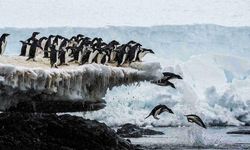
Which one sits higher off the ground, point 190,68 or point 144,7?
point 144,7

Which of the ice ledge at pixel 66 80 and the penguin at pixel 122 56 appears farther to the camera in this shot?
the penguin at pixel 122 56

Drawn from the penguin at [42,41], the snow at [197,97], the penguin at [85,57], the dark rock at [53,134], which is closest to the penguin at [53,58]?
the penguin at [85,57]

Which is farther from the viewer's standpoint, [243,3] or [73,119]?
[243,3]

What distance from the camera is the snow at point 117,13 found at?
13.7 meters

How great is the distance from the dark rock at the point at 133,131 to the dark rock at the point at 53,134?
2622 millimetres

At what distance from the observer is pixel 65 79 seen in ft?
28.9

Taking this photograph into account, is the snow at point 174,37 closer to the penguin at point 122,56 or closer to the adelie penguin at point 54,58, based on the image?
the penguin at point 122,56

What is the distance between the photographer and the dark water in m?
11.3

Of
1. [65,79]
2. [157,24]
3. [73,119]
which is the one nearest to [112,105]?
[157,24]

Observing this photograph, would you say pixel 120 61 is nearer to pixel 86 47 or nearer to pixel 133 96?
pixel 86 47

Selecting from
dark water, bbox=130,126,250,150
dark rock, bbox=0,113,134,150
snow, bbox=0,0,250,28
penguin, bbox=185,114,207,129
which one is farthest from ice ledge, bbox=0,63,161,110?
snow, bbox=0,0,250,28

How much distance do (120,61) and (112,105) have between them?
2939 millimetres

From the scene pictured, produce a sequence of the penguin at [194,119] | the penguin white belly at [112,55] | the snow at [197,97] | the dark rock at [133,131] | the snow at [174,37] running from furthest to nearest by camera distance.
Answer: the snow at [174,37] < the snow at [197,97] < the dark rock at [133,131] < the penguin at [194,119] < the penguin white belly at [112,55]

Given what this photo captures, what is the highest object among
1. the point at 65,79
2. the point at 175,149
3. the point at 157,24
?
the point at 157,24
